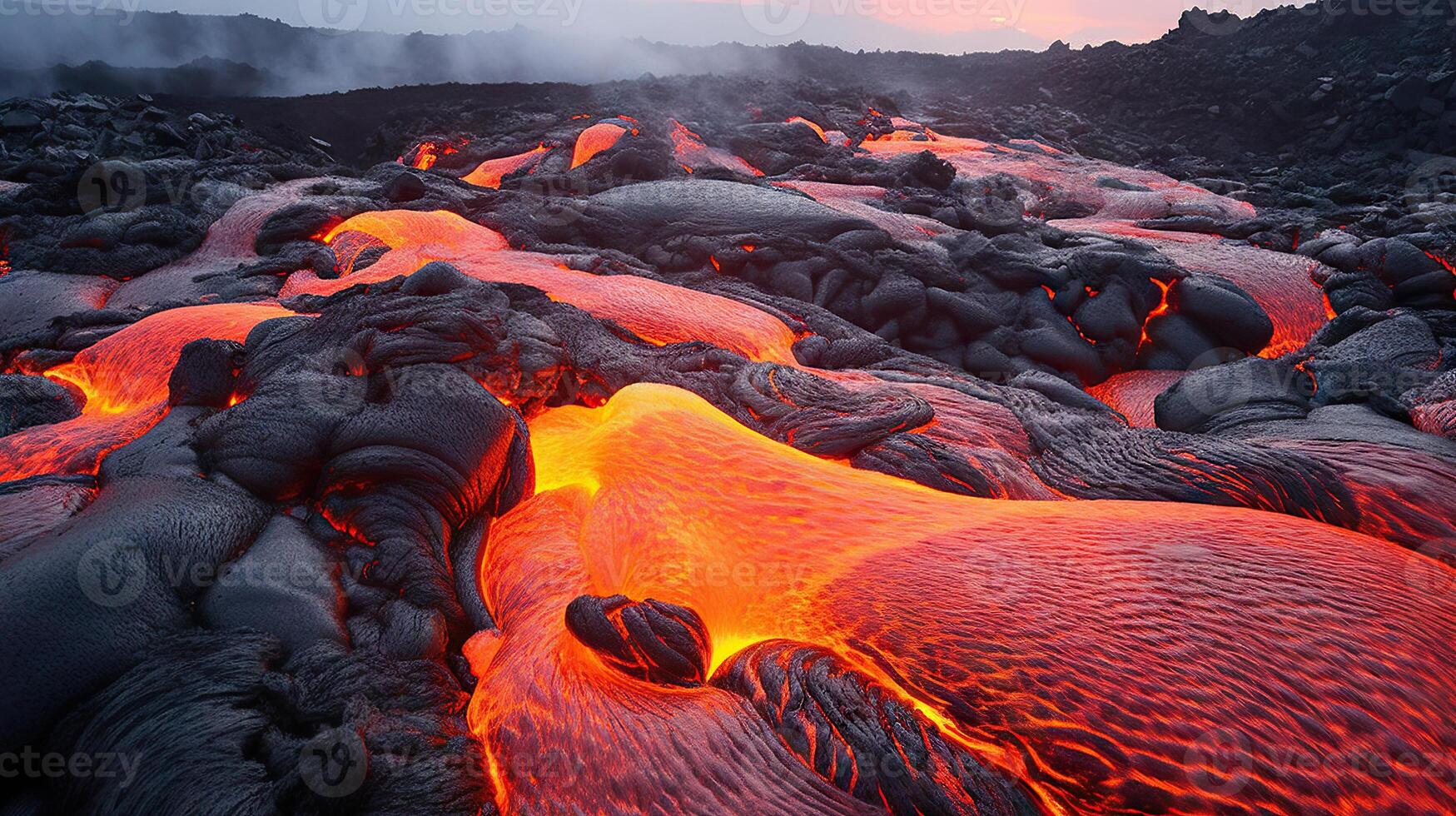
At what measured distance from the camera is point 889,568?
9.29 ft

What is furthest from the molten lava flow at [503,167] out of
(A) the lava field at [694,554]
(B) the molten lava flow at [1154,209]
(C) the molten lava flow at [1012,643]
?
(C) the molten lava flow at [1012,643]

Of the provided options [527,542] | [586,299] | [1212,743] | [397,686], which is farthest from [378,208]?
[1212,743]

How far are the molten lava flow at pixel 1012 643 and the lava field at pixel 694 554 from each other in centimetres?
1

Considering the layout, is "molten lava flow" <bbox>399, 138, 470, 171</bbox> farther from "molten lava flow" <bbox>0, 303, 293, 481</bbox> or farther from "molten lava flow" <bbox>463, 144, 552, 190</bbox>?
"molten lava flow" <bbox>0, 303, 293, 481</bbox>

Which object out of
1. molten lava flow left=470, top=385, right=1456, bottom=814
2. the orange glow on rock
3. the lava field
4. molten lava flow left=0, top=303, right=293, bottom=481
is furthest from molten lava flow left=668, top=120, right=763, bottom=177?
molten lava flow left=470, top=385, right=1456, bottom=814

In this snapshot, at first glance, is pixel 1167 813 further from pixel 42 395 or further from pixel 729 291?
pixel 42 395

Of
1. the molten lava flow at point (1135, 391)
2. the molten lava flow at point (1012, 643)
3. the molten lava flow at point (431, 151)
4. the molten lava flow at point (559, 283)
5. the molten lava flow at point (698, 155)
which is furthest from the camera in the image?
the molten lava flow at point (431, 151)

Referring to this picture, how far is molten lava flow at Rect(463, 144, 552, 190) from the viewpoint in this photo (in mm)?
12399

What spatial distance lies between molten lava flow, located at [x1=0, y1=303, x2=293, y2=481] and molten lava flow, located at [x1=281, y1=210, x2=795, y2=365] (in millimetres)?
1255

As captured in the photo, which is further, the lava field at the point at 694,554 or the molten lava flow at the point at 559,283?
the molten lava flow at the point at 559,283

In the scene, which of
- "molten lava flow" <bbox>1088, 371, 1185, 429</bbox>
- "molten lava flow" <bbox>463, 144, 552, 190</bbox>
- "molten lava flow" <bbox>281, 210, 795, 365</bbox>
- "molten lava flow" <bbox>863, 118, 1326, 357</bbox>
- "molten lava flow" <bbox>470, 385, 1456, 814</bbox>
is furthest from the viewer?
"molten lava flow" <bbox>463, 144, 552, 190</bbox>

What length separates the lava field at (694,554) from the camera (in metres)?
2.08

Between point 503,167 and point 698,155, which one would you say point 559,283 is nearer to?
point 503,167

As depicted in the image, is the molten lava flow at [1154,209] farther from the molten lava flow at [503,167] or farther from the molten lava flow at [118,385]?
the molten lava flow at [118,385]
